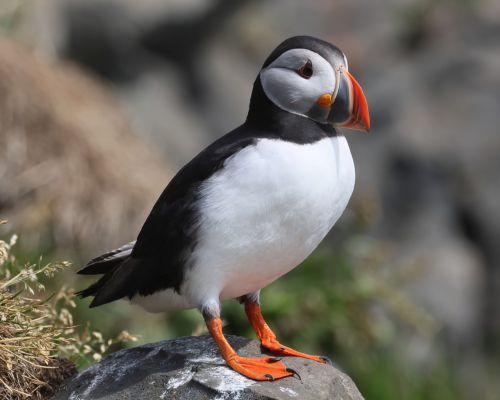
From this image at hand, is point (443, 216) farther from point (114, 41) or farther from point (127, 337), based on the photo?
point (127, 337)

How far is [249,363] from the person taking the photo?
3.21 metres

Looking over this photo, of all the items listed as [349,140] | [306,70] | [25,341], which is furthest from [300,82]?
[349,140]

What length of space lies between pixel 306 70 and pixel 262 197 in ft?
1.55

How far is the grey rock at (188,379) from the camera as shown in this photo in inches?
121

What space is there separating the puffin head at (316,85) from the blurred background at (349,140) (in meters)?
2.62

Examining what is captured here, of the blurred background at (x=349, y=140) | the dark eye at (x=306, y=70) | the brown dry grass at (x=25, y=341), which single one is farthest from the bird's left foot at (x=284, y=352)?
the blurred background at (x=349, y=140)

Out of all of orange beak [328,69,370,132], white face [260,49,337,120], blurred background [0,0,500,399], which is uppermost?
white face [260,49,337,120]

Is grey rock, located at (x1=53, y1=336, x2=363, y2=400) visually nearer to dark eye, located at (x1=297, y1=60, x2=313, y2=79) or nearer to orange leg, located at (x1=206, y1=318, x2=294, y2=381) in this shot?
orange leg, located at (x1=206, y1=318, x2=294, y2=381)

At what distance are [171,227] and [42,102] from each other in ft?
12.7

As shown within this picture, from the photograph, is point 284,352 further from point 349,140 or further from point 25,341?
point 349,140

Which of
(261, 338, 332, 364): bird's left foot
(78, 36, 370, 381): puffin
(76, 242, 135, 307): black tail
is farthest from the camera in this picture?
(76, 242, 135, 307): black tail

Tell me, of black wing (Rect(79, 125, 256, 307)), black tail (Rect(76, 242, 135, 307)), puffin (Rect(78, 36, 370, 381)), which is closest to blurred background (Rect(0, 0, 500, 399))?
black tail (Rect(76, 242, 135, 307))

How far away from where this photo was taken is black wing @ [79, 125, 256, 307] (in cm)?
322

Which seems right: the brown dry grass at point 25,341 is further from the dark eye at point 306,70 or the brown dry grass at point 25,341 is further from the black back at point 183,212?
the dark eye at point 306,70
